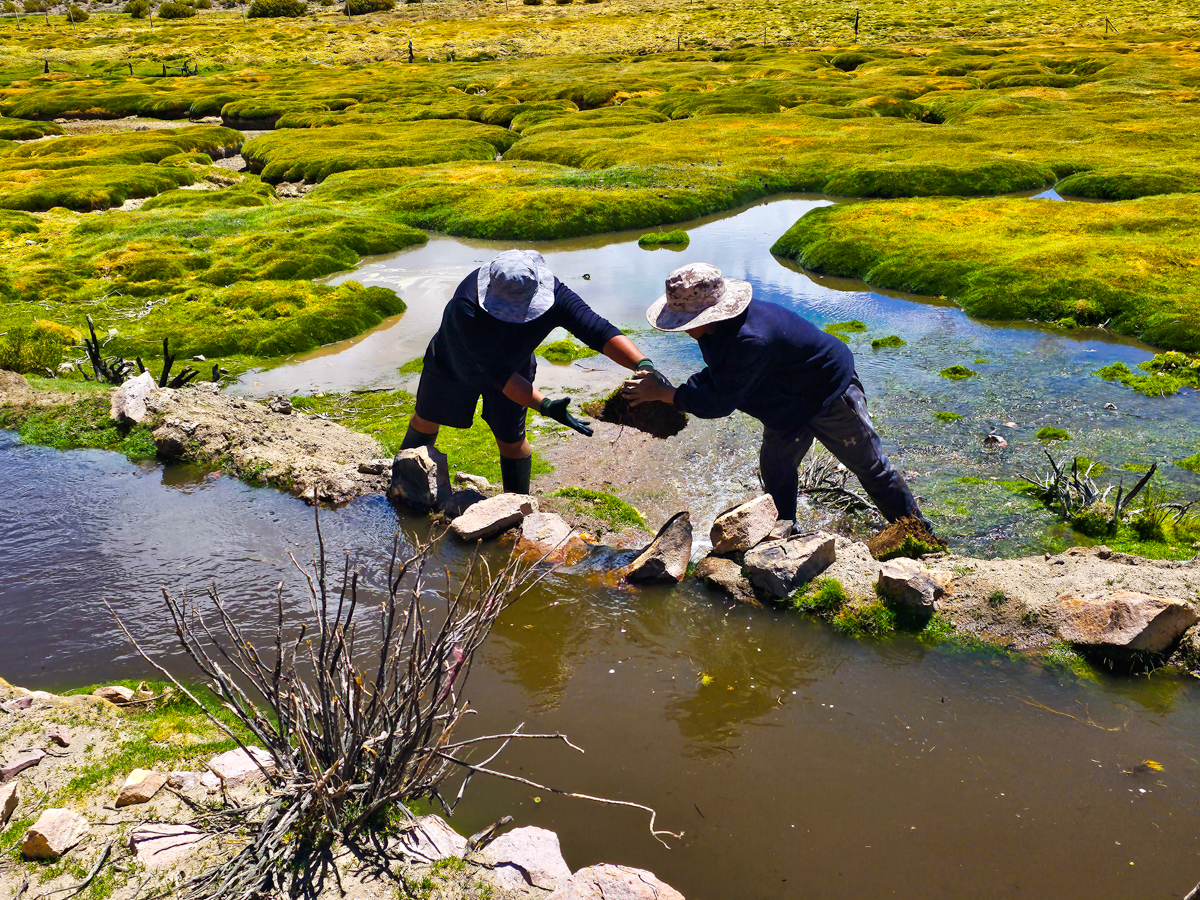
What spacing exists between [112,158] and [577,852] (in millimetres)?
44105

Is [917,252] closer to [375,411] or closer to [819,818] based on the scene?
[375,411]

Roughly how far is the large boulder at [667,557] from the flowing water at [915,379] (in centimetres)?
207

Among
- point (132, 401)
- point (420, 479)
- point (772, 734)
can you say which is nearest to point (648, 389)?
point (772, 734)

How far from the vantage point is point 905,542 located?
8.54 metres

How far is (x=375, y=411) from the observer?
13742mm

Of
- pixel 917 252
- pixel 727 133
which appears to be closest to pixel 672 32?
pixel 727 133

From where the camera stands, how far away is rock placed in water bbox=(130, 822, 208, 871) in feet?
14.9

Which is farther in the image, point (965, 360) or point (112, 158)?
point (112, 158)

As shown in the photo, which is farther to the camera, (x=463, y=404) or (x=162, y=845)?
(x=463, y=404)

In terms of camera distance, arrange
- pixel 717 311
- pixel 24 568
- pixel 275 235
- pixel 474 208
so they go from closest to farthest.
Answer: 1. pixel 717 311
2. pixel 24 568
3. pixel 275 235
4. pixel 474 208

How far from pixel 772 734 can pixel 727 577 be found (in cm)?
200

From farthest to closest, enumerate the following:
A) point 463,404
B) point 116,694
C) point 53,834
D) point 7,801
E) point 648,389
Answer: point 463,404 < point 648,389 < point 116,694 < point 7,801 < point 53,834

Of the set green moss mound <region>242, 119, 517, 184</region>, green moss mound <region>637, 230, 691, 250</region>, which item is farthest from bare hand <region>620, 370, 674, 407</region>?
green moss mound <region>242, 119, 517, 184</region>

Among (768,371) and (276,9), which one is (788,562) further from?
(276,9)
